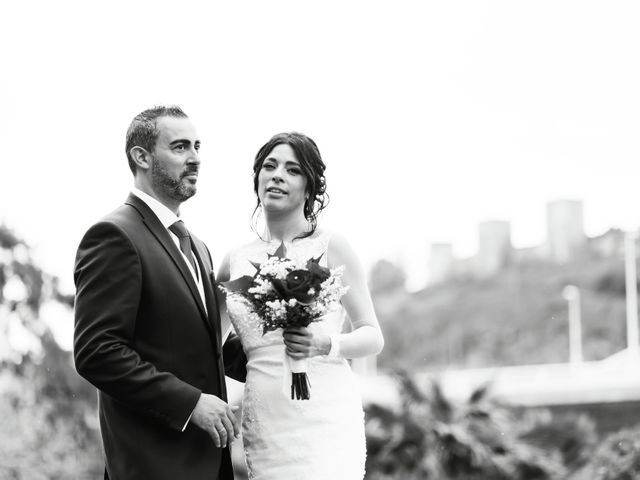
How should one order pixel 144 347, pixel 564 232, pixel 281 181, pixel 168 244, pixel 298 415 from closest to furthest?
pixel 144 347
pixel 168 244
pixel 298 415
pixel 281 181
pixel 564 232

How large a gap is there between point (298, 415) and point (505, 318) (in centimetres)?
6780

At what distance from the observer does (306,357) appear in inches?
184

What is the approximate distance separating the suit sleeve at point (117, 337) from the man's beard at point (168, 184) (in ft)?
1.24

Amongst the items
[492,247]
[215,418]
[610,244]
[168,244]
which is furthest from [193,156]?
[492,247]

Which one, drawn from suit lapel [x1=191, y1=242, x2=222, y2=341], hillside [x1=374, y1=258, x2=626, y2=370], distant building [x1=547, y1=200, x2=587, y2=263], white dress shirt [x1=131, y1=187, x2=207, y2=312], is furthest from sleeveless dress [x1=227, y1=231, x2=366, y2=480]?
distant building [x1=547, y1=200, x2=587, y2=263]

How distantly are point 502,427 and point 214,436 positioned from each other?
17.7 metres

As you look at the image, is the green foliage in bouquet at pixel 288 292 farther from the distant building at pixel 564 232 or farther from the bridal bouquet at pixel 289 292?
the distant building at pixel 564 232

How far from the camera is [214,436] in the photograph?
429cm

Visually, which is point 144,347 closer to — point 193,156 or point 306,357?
point 306,357

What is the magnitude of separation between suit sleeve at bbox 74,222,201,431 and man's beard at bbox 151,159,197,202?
379 millimetres

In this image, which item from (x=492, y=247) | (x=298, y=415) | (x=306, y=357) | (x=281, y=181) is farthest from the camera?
(x=492, y=247)

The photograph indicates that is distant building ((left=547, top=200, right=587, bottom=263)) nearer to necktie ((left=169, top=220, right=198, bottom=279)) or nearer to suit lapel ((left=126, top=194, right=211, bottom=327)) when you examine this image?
necktie ((left=169, top=220, right=198, bottom=279))

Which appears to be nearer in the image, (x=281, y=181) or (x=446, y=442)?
(x=281, y=181)

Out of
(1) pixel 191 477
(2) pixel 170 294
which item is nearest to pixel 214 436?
(1) pixel 191 477
